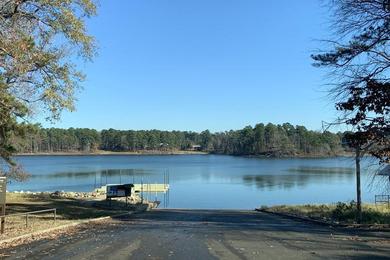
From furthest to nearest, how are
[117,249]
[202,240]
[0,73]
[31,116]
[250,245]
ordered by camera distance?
1. [31,116]
2. [0,73]
3. [202,240]
4. [250,245]
5. [117,249]

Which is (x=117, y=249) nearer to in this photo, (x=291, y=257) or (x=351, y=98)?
(x=291, y=257)

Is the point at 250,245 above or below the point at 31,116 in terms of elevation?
below

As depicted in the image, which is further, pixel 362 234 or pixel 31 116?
pixel 31 116

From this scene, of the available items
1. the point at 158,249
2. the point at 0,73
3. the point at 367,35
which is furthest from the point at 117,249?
the point at 367,35

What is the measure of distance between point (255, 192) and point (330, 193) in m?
9.49

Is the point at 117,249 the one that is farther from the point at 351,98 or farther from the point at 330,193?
the point at 330,193

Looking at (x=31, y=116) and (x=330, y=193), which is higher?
(x=31, y=116)

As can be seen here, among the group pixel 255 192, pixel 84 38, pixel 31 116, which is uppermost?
pixel 84 38

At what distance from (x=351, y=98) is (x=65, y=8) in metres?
9.46

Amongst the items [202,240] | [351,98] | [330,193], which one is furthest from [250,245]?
[330,193]

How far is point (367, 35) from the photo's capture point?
15820 millimetres

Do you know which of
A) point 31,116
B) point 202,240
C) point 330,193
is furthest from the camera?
point 330,193

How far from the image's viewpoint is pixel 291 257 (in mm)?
11625

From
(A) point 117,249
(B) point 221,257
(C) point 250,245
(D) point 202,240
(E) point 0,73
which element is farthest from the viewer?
(E) point 0,73
